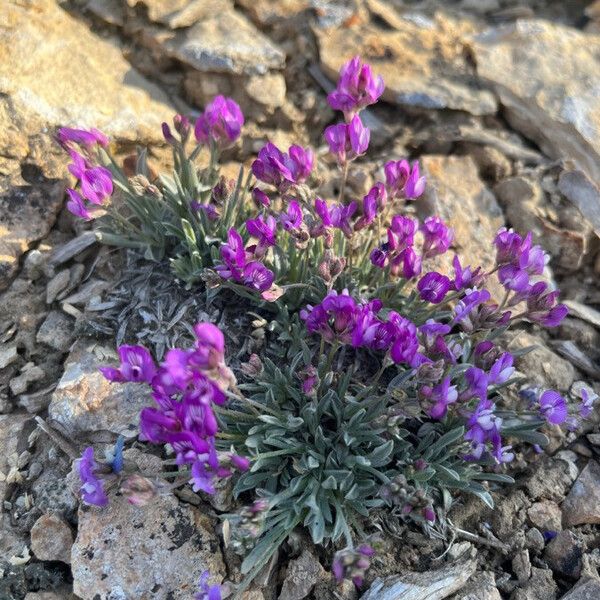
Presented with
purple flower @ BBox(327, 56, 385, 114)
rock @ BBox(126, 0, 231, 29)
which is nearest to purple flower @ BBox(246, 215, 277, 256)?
purple flower @ BBox(327, 56, 385, 114)

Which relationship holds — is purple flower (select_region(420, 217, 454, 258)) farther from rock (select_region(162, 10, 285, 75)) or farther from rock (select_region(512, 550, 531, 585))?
rock (select_region(162, 10, 285, 75))

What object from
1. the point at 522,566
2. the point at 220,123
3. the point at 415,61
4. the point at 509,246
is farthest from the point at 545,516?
the point at 415,61

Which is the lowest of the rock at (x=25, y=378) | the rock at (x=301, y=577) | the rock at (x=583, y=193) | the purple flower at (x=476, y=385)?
the rock at (x=25, y=378)

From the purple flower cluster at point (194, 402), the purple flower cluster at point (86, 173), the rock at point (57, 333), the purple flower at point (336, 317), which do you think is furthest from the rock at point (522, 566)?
the purple flower cluster at point (86, 173)

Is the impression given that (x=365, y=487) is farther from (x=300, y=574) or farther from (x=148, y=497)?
(x=148, y=497)

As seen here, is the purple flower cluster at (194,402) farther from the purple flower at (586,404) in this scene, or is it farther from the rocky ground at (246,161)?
the purple flower at (586,404)
